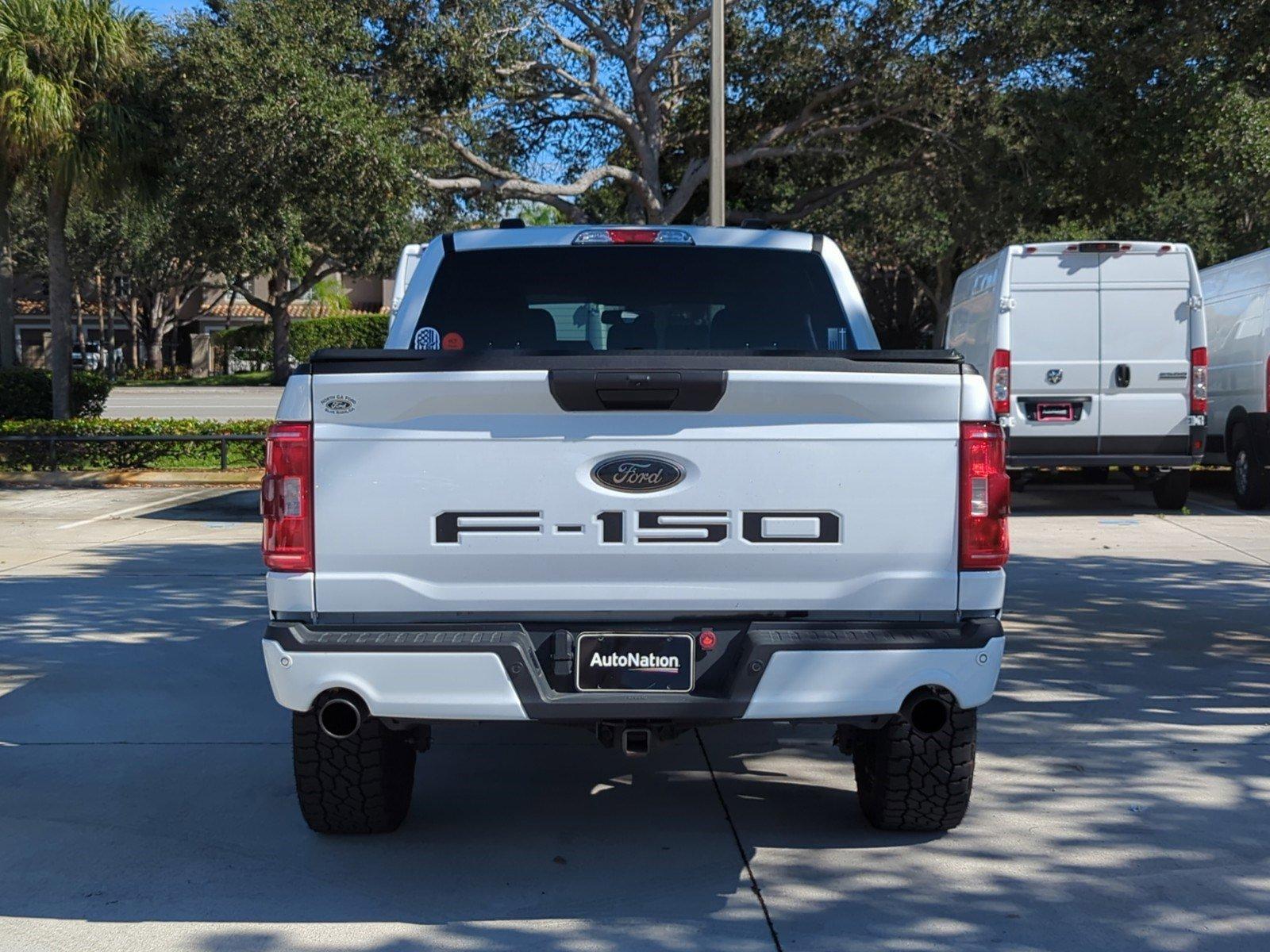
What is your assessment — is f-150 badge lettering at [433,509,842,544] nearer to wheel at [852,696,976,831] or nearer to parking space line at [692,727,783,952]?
wheel at [852,696,976,831]

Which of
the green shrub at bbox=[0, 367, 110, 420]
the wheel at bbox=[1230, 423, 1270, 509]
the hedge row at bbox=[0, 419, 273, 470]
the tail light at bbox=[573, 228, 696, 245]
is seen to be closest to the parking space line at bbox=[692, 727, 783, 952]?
the tail light at bbox=[573, 228, 696, 245]

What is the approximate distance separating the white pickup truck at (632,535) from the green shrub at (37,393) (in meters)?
18.5

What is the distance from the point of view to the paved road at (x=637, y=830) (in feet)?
13.9

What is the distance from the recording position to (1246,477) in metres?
15.4

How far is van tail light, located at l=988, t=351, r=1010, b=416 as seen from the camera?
1471cm

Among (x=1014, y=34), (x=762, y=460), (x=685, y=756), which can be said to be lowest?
(x=685, y=756)

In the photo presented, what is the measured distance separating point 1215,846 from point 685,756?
2.16 meters

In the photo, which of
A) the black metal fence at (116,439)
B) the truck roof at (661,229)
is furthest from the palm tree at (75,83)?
the truck roof at (661,229)

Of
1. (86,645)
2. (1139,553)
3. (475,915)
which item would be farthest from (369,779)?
(1139,553)

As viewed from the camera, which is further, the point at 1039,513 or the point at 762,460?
the point at 1039,513

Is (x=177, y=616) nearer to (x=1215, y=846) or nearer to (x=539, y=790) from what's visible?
(x=539, y=790)

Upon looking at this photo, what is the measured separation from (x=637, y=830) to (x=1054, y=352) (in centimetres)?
1084

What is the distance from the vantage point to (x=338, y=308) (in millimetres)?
72250

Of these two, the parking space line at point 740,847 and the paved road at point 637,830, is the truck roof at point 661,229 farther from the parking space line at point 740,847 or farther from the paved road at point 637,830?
the paved road at point 637,830
